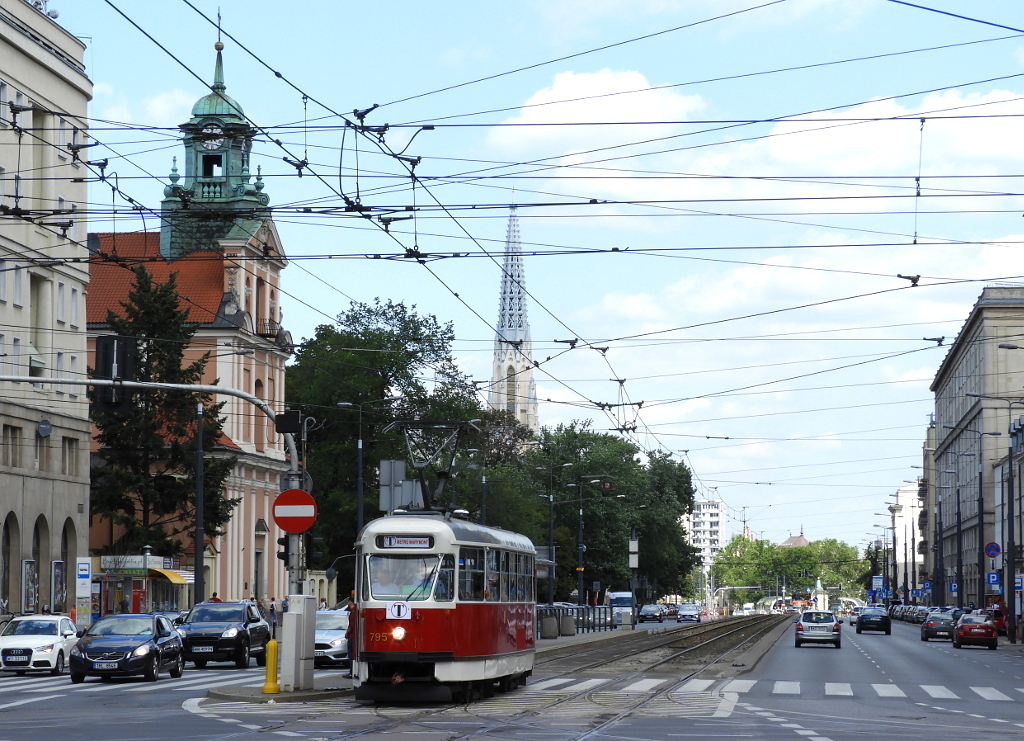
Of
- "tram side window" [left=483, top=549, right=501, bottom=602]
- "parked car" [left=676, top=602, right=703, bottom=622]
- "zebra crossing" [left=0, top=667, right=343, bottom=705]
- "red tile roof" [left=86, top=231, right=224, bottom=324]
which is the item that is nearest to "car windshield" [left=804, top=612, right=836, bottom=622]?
"zebra crossing" [left=0, top=667, right=343, bottom=705]

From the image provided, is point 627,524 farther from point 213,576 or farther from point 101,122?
point 101,122

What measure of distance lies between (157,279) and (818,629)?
4207 cm

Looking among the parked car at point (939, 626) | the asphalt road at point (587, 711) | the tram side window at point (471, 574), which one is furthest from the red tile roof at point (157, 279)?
the tram side window at point (471, 574)

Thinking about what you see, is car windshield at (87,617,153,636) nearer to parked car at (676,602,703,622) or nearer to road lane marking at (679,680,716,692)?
road lane marking at (679,680,716,692)

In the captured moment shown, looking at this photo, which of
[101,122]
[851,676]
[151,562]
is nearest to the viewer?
[101,122]

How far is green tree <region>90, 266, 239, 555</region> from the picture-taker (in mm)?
63969

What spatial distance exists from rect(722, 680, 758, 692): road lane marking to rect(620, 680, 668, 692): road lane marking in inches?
50.4

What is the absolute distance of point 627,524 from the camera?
102 metres

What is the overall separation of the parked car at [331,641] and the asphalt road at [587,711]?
6.68ft

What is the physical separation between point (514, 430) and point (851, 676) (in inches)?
2729

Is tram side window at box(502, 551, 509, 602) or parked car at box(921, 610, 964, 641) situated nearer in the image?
tram side window at box(502, 551, 509, 602)

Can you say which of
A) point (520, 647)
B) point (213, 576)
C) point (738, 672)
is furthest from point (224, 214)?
point (213, 576)

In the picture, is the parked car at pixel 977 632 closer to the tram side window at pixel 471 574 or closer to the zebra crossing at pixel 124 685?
the zebra crossing at pixel 124 685

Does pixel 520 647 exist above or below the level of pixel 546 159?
below
